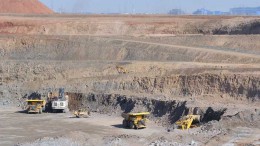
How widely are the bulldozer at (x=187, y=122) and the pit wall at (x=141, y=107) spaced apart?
1394 millimetres

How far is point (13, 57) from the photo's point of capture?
70.6 meters

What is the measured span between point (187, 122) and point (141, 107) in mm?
8266

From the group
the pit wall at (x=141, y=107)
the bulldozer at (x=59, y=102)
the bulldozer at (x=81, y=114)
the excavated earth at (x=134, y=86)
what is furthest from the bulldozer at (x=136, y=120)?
the bulldozer at (x=59, y=102)

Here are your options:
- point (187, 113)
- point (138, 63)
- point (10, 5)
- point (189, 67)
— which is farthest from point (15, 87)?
point (10, 5)

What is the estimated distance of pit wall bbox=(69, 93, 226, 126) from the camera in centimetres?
4512

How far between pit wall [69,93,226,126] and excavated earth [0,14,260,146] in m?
0.08

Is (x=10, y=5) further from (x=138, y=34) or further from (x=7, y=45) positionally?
(x=7, y=45)

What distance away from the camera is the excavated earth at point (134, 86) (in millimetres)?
38969

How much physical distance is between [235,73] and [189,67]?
7.21 m

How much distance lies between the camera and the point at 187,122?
41.8 meters

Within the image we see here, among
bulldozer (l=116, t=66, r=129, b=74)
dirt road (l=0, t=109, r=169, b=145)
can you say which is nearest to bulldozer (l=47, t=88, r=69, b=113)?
dirt road (l=0, t=109, r=169, b=145)

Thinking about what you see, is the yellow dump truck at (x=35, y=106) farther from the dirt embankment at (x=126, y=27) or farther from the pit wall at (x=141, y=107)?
the dirt embankment at (x=126, y=27)

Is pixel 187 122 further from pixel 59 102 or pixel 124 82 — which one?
pixel 59 102

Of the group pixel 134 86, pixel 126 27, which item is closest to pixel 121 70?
pixel 134 86
